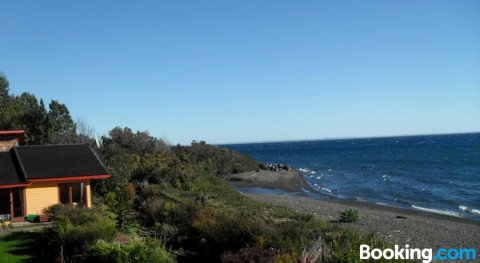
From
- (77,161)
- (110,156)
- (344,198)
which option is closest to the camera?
(77,161)

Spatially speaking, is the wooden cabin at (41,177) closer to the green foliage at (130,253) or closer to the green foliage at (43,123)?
the green foliage at (130,253)

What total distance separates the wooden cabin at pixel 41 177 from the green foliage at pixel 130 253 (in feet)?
30.9

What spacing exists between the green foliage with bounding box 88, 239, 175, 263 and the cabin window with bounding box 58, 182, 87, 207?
9.98 metres

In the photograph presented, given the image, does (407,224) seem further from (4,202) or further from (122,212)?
(4,202)

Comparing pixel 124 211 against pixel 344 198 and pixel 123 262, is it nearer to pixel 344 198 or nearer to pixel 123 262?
pixel 123 262

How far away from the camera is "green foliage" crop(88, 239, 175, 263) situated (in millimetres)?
12180

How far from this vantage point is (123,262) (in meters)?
12.2

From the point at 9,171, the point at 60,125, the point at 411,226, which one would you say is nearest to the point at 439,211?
the point at 411,226

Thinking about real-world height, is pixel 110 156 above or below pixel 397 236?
above

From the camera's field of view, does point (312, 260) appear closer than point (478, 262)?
Yes

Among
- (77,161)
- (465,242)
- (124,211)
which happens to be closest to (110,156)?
(77,161)

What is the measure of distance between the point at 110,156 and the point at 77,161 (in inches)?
414

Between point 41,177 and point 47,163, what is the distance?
163 centimetres

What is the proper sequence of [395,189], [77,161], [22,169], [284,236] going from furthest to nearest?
[395,189] → [77,161] → [22,169] → [284,236]
